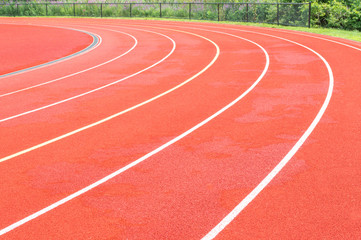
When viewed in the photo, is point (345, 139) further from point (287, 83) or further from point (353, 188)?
point (287, 83)

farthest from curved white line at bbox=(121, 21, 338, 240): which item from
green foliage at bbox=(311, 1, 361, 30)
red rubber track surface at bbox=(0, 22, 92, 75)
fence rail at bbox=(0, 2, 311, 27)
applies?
green foliage at bbox=(311, 1, 361, 30)

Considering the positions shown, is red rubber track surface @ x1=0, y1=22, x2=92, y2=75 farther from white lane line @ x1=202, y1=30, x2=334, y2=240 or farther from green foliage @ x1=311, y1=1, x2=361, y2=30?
green foliage @ x1=311, y1=1, x2=361, y2=30

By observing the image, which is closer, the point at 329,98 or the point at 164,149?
the point at 164,149

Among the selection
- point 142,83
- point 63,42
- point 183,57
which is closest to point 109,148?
point 142,83

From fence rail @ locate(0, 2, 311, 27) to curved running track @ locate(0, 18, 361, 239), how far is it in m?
12.7

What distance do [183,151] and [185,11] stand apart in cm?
3098

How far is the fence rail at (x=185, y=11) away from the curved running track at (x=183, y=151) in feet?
41.6

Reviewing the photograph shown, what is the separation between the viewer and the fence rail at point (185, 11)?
89.7ft

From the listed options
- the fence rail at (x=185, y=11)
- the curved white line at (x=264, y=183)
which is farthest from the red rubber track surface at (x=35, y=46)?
the fence rail at (x=185, y=11)

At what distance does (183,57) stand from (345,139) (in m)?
10.1

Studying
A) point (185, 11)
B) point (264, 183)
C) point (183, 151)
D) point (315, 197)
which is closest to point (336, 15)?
point (185, 11)

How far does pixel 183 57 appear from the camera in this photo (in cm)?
1697

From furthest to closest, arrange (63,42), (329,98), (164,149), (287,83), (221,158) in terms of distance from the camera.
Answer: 1. (63,42)
2. (287,83)
3. (329,98)
4. (164,149)
5. (221,158)

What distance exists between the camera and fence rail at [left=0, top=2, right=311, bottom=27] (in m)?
27.3
